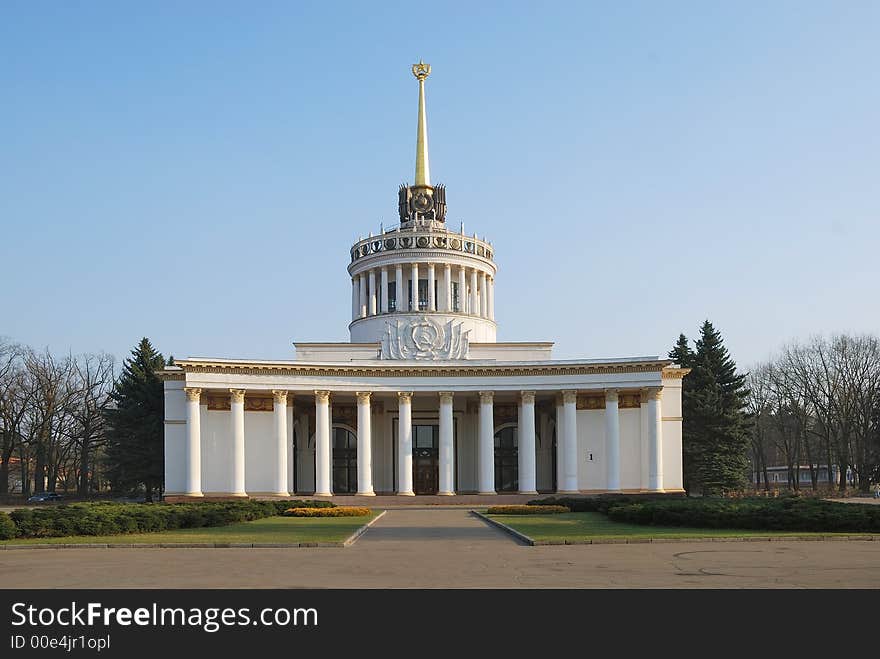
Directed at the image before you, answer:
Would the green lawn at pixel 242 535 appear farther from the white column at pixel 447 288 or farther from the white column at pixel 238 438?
the white column at pixel 447 288

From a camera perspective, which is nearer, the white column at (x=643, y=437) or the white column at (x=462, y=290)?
the white column at (x=643, y=437)

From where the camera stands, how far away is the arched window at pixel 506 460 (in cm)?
6212

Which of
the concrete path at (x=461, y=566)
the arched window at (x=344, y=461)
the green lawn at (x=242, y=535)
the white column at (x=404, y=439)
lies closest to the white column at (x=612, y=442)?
the white column at (x=404, y=439)

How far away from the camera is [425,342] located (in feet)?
197

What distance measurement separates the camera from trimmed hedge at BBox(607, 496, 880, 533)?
27.0 metres

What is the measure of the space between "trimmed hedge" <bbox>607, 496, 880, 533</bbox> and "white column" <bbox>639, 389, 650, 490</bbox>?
25054mm

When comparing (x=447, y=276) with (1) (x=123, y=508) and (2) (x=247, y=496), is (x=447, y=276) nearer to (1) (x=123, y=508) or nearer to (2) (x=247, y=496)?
(2) (x=247, y=496)

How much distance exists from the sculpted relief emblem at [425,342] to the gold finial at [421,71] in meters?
23.5

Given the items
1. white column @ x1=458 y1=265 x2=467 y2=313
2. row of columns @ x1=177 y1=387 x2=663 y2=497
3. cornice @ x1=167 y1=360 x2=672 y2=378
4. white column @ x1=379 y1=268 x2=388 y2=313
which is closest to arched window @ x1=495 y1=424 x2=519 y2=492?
row of columns @ x1=177 y1=387 x2=663 y2=497

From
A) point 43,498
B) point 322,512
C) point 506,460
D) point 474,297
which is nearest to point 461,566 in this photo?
point 322,512

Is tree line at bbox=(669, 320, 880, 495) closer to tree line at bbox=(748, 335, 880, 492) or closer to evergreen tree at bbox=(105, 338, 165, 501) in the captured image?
tree line at bbox=(748, 335, 880, 492)

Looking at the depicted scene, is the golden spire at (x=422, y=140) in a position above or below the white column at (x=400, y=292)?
above

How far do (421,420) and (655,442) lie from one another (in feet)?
49.7
